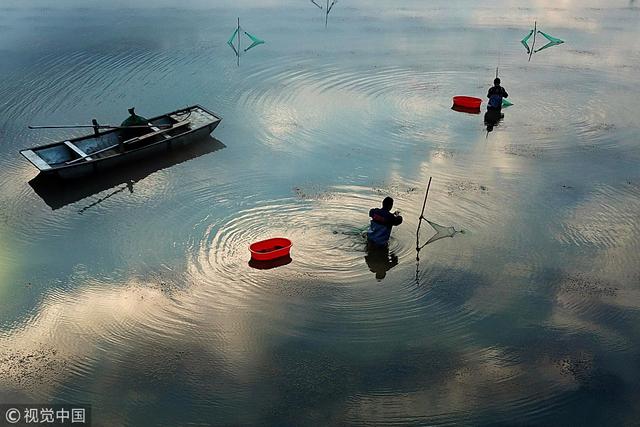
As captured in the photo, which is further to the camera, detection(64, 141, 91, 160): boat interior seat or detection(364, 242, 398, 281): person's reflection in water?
detection(64, 141, 91, 160): boat interior seat

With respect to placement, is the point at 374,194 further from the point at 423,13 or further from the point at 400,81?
the point at 423,13

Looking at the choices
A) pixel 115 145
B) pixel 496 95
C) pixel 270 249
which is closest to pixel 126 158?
pixel 115 145

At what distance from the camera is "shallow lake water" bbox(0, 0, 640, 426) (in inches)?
309

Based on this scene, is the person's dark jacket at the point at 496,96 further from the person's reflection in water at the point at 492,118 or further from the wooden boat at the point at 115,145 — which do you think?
the wooden boat at the point at 115,145

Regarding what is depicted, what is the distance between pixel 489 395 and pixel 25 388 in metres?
6.45

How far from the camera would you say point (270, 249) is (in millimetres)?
10375

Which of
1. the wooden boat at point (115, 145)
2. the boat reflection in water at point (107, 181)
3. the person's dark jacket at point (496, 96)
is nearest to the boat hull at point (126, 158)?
the wooden boat at point (115, 145)

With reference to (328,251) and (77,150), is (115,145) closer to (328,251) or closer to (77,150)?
(77,150)

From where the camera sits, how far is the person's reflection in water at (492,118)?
53.2 ft

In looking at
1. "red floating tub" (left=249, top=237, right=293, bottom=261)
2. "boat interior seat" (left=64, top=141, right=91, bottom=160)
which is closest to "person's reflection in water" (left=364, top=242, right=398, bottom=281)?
"red floating tub" (left=249, top=237, right=293, bottom=261)

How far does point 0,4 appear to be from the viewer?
93.4ft

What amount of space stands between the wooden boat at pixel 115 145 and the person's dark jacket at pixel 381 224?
629cm

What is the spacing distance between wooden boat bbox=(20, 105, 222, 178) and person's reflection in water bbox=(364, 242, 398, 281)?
21.0ft

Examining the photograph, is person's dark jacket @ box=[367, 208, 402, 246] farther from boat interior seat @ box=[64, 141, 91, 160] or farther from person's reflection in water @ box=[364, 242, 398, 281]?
boat interior seat @ box=[64, 141, 91, 160]
